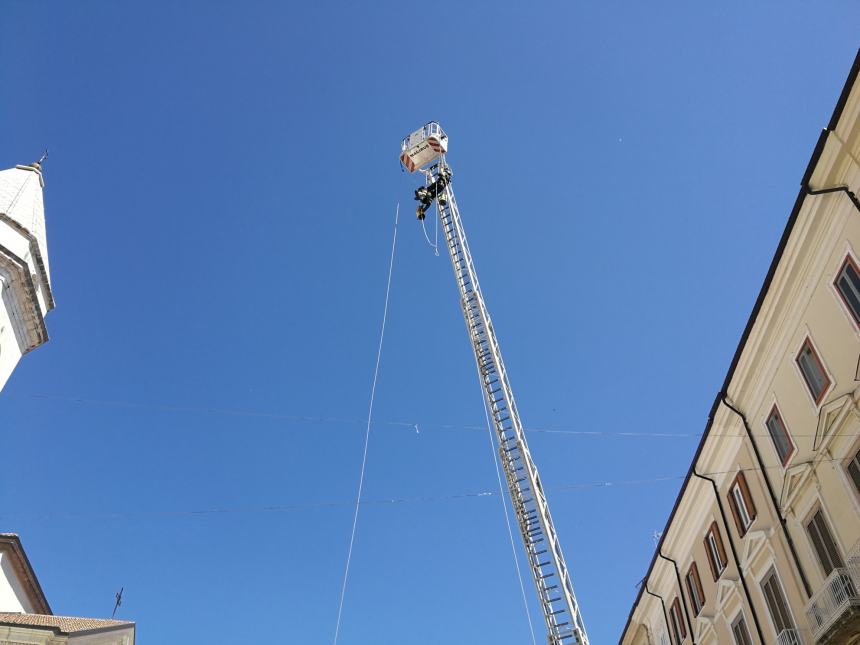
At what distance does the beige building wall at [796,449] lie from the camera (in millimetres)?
15672

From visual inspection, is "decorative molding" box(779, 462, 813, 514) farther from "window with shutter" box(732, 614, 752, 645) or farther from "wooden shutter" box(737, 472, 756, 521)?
"window with shutter" box(732, 614, 752, 645)

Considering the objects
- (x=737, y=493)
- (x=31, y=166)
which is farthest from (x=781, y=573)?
(x=31, y=166)

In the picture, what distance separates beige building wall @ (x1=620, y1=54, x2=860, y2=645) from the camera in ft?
51.4

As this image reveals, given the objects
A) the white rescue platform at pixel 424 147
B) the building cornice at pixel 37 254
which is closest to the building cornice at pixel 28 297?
the building cornice at pixel 37 254

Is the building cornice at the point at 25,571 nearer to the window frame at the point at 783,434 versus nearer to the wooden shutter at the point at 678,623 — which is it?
the wooden shutter at the point at 678,623

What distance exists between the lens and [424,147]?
32.9 m

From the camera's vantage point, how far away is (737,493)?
2086cm

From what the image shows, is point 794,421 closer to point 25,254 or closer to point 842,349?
point 842,349

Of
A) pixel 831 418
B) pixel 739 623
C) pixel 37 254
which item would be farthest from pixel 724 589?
pixel 37 254

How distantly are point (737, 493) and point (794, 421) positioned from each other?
381 cm

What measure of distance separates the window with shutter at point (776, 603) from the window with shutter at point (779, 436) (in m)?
3.13

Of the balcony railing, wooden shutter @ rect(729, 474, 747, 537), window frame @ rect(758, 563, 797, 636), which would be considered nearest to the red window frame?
wooden shutter @ rect(729, 474, 747, 537)

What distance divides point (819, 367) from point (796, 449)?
227 centimetres

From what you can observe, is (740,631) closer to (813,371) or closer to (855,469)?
(855,469)
